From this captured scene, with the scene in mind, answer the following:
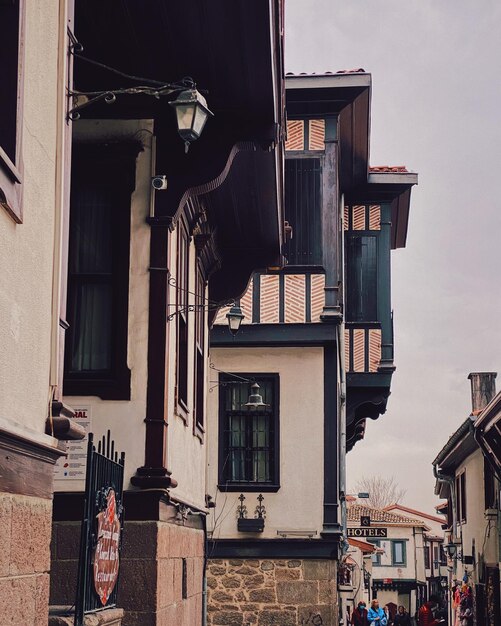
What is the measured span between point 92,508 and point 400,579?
75.2m

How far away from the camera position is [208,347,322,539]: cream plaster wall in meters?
20.7

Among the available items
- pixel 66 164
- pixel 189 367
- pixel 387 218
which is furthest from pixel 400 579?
pixel 66 164

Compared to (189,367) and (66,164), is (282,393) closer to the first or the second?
(189,367)

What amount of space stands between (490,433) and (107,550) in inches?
632

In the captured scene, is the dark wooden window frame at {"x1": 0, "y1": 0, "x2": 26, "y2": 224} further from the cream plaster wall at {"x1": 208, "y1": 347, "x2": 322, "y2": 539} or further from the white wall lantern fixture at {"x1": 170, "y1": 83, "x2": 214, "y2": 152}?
the cream plaster wall at {"x1": 208, "y1": 347, "x2": 322, "y2": 539}

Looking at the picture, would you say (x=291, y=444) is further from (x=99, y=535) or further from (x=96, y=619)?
(x=96, y=619)

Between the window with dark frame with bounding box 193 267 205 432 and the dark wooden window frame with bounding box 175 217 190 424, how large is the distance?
1.01 m

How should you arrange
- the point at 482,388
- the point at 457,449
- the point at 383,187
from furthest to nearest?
the point at 482,388
the point at 457,449
the point at 383,187

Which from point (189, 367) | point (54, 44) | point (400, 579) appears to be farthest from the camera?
point (400, 579)

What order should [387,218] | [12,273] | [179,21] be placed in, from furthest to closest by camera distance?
1. [387,218]
2. [179,21]
3. [12,273]

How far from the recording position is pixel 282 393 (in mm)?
21031

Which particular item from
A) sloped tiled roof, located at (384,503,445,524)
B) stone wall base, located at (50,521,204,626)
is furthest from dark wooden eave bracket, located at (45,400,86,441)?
sloped tiled roof, located at (384,503,445,524)

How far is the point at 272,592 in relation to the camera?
66.7ft

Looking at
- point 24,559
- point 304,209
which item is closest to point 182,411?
point 24,559
